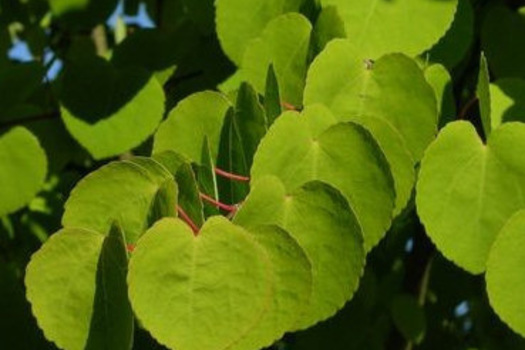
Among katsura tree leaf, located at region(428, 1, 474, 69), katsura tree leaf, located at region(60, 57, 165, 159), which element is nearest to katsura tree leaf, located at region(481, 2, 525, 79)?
katsura tree leaf, located at region(428, 1, 474, 69)

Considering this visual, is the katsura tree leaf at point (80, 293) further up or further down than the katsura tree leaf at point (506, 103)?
further up

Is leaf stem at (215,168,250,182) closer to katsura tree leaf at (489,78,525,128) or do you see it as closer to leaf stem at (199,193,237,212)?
leaf stem at (199,193,237,212)

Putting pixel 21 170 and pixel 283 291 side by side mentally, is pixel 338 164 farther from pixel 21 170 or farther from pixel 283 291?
pixel 21 170

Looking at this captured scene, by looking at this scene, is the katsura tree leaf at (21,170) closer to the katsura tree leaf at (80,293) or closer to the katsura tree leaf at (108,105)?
the katsura tree leaf at (108,105)

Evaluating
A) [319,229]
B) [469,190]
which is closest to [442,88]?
[469,190]

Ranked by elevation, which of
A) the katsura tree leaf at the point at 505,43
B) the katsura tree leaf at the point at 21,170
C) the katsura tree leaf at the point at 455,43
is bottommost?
the katsura tree leaf at the point at 21,170

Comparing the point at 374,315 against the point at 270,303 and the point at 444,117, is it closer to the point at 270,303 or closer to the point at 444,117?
the point at 444,117

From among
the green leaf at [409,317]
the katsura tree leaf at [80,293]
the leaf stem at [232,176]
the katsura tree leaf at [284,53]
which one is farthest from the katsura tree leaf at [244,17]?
the green leaf at [409,317]
